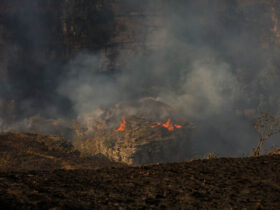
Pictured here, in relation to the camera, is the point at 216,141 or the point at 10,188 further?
the point at 216,141

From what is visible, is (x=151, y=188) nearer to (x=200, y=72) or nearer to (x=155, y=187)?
(x=155, y=187)

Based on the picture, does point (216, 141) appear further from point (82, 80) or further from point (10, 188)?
point (10, 188)

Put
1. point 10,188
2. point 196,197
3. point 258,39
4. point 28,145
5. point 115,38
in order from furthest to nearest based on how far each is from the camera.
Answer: point 258,39
point 115,38
point 28,145
point 196,197
point 10,188

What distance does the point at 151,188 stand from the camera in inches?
209

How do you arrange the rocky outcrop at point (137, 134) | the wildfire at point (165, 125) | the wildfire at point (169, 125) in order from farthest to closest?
the wildfire at point (169, 125), the wildfire at point (165, 125), the rocky outcrop at point (137, 134)

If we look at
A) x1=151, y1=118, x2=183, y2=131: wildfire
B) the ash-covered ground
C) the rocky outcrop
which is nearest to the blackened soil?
the ash-covered ground

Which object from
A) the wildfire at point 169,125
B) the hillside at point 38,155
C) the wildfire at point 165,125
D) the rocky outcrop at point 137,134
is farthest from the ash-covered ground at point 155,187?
the wildfire at point 169,125

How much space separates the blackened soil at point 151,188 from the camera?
13.7ft

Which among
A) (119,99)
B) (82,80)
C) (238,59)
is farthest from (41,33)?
(238,59)

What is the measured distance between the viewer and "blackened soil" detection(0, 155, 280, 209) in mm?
4184

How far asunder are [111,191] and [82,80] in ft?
172

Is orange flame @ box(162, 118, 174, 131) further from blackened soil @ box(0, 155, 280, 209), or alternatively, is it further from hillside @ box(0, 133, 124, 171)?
blackened soil @ box(0, 155, 280, 209)

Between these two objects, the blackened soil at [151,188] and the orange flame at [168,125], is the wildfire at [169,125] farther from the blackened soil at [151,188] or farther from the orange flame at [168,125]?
the blackened soil at [151,188]

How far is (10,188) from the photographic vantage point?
4266mm
